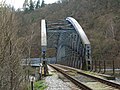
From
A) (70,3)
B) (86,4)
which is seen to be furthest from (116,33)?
(70,3)

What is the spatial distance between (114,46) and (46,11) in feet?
202

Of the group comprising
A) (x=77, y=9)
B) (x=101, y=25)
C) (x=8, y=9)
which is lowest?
(x=8, y=9)

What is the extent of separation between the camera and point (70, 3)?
9794 centimetres

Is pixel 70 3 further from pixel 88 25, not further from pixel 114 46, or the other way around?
pixel 114 46

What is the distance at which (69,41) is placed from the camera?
42.2 m

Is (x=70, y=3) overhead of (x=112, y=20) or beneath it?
overhead

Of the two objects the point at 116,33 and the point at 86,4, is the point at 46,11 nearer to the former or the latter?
the point at 86,4

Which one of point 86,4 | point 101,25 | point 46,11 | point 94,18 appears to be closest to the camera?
point 101,25

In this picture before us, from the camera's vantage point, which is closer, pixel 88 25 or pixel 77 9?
pixel 88 25

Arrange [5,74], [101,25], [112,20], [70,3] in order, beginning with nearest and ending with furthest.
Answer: [5,74] < [112,20] < [101,25] < [70,3]

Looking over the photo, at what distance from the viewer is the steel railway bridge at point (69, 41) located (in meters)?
26.1

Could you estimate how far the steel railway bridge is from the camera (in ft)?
85.7

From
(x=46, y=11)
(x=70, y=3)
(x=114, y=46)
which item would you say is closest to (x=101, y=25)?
(x=114, y=46)

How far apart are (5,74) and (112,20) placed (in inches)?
2166
